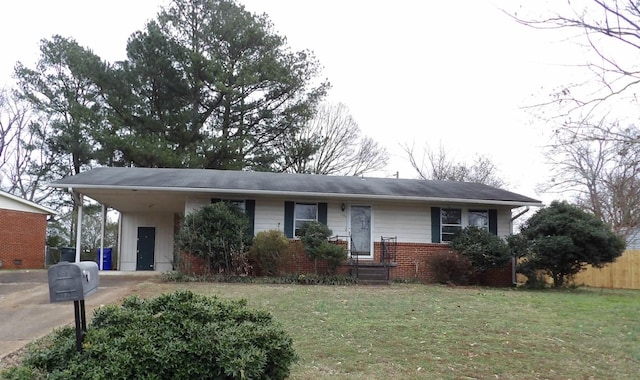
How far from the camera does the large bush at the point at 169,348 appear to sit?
12.9ft

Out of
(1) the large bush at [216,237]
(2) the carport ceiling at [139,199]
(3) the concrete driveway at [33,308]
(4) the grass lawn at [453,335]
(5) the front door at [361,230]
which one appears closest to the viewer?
(4) the grass lawn at [453,335]

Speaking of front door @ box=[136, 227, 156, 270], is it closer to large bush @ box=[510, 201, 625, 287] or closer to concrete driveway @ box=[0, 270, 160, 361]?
concrete driveway @ box=[0, 270, 160, 361]

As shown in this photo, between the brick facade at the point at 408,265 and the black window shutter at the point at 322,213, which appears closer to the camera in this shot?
the brick facade at the point at 408,265

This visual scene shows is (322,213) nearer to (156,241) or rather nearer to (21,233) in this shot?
(156,241)

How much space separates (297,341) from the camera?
6.50 meters

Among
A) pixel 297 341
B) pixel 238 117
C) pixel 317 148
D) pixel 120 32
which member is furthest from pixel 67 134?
pixel 297 341

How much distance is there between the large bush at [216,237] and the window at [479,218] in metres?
7.50

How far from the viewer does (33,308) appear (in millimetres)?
9016

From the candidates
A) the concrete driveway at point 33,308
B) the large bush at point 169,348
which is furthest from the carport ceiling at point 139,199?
the large bush at point 169,348

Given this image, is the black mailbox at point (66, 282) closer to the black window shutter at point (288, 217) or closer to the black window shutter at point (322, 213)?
the black window shutter at point (288, 217)

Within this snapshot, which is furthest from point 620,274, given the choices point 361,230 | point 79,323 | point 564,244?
point 79,323

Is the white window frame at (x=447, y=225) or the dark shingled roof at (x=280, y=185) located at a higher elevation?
the dark shingled roof at (x=280, y=185)

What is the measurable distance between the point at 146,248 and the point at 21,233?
6.85 m

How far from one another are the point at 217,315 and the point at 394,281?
1157cm
